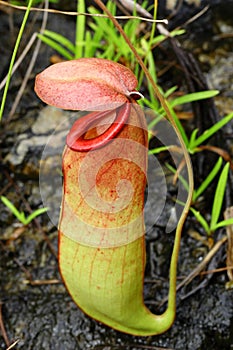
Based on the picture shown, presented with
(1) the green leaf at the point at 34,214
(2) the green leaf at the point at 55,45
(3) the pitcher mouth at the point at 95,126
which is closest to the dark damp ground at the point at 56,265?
(1) the green leaf at the point at 34,214

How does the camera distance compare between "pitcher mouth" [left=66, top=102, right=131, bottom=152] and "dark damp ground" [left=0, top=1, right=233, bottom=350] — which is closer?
"pitcher mouth" [left=66, top=102, right=131, bottom=152]

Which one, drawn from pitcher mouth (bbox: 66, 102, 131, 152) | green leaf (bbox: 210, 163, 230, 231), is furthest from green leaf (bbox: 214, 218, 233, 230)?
pitcher mouth (bbox: 66, 102, 131, 152)

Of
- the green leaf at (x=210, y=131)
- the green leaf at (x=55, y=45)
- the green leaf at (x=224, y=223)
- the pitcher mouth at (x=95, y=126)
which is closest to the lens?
the pitcher mouth at (x=95, y=126)

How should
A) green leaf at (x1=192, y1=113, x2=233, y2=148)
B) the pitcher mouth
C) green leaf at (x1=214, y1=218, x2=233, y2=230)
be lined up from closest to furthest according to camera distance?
1. the pitcher mouth
2. green leaf at (x1=214, y1=218, x2=233, y2=230)
3. green leaf at (x1=192, y1=113, x2=233, y2=148)

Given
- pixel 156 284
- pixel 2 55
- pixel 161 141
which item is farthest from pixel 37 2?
pixel 156 284

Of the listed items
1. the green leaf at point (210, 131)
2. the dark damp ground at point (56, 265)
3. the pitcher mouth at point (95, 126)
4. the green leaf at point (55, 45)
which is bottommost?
the dark damp ground at point (56, 265)

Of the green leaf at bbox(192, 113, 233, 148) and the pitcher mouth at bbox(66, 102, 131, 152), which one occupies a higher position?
the pitcher mouth at bbox(66, 102, 131, 152)

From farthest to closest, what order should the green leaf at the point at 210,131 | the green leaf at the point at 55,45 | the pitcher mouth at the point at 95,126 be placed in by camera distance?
1. the green leaf at the point at 55,45
2. the green leaf at the point at 210,131
3. the pitcher mouth at the point at 95,126

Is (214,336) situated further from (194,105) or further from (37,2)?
(37,2)

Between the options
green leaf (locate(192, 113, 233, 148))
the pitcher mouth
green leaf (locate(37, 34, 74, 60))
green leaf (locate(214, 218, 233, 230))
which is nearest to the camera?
the pitcher mouth

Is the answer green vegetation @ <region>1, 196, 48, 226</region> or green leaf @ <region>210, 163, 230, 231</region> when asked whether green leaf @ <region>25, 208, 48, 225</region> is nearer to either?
green vegetation @ <region>1, 196, 48, 226</region>

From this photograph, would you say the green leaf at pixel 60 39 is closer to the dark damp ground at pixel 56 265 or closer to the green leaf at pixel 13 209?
the dark damp ground at pixel 56 265
